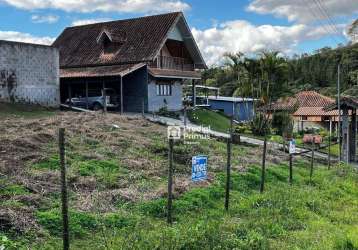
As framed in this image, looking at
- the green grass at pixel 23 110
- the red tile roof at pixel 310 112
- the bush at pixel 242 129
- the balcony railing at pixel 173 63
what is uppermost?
the balcony railing at pixel 173 63

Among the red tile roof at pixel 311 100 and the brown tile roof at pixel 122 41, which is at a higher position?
the brown tile roof at pixel 122 41

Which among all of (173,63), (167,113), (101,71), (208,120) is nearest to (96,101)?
(101,71)

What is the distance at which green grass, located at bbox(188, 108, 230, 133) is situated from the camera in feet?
113

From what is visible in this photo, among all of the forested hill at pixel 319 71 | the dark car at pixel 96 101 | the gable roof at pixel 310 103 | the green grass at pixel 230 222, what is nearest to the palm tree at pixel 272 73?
the dark car at pixel 96 101

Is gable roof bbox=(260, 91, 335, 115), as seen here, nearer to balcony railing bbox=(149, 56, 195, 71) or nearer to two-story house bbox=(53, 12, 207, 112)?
balcony railing bbox=(149, 56, 195, 71)

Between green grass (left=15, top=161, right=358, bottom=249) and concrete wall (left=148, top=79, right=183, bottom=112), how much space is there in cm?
2084

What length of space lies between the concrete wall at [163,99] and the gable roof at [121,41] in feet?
→ 7.96

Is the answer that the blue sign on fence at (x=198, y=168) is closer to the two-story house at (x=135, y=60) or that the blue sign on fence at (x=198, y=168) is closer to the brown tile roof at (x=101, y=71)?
the brown tile roof at (x=101, y=71)

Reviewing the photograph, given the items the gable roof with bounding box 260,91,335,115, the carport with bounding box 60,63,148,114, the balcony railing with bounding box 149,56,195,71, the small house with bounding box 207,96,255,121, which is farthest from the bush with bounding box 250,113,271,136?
the gable roof with bounding box 260,91,335,115

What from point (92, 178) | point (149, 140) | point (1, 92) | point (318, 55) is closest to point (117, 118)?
point (149, 140)

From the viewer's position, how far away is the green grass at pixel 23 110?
80.2 ft

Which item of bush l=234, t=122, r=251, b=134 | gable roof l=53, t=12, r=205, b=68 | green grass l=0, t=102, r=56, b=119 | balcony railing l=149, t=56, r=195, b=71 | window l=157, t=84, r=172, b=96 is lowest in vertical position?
bush l=234, t=122, r=251, b=134

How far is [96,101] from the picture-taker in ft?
Result: 106

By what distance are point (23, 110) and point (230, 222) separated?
19.2 meters
